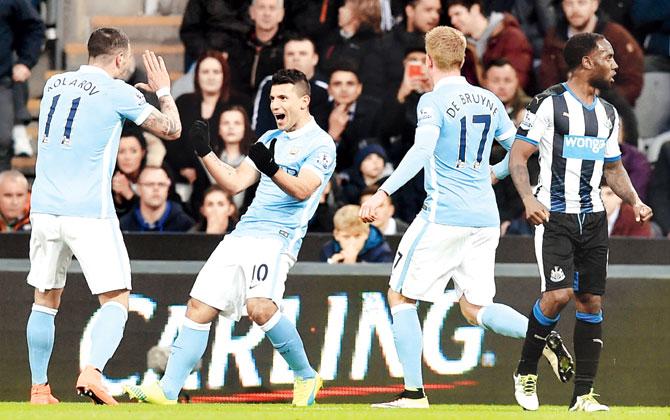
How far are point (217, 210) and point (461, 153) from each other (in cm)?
418

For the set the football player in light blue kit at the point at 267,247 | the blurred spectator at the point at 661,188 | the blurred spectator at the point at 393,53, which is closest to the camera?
the football player in light blue kit at the point at 267,247

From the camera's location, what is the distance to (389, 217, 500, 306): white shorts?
8570mm

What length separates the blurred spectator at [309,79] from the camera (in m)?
13.1

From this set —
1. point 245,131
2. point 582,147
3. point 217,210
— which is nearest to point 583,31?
point 245,131

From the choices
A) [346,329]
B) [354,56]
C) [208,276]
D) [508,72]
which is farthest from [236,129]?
[208,276]

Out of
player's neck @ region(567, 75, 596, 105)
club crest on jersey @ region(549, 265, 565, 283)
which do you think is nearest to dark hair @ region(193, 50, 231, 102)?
player's neck @ region(567, 75, 596, 105)

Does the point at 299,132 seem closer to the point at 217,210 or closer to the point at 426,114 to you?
the point at 426,114

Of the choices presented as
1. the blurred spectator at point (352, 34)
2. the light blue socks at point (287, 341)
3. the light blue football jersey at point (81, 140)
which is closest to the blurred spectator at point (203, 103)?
the blurred spectator at point (352, 34)

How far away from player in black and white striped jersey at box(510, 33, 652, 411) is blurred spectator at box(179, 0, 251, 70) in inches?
218

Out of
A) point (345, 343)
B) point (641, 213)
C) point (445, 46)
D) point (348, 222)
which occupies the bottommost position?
point (345, 343)

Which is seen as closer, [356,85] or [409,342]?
[409,342]

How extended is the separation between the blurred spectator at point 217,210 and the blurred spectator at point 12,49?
7.21 ft

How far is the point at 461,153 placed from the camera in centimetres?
855

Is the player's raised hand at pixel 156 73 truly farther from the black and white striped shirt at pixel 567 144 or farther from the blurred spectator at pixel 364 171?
the blurred spectator at pixel 364 171
